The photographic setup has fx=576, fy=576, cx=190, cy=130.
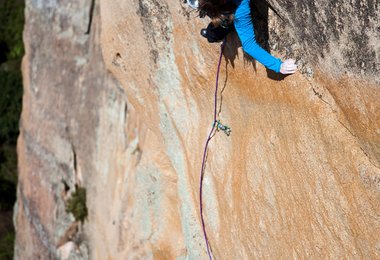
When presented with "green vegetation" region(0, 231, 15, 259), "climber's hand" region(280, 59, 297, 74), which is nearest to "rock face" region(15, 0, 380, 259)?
"climber's hand" region(280, 59, 297, 74)

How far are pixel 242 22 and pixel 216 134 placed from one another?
1533 mm

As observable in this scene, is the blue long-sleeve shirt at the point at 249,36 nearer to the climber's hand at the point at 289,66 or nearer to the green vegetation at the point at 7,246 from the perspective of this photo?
the climber's hand at the point at 289,66

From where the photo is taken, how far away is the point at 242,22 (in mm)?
3770

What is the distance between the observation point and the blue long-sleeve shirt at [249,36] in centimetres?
371

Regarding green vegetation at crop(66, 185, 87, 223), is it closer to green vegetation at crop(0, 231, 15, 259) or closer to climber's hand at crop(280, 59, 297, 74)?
climber's hand at crop(280, 59, 297, 74)

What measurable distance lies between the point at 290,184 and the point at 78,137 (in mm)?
5564

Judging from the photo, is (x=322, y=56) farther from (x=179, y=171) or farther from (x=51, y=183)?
(x=51, y=183)

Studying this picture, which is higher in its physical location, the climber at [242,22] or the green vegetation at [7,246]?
the climber at [242,22]

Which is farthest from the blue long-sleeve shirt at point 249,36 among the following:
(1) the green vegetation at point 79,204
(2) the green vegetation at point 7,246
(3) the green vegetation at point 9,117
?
(3) the green vegetation at point 9,117

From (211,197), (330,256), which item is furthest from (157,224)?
(330,256)

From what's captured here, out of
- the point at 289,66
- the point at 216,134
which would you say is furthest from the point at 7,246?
the point at 289,66

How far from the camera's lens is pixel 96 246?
849 centimetres

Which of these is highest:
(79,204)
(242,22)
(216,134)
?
(242,22)

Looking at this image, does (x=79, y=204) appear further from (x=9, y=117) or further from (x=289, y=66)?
(x=9, y=117)
